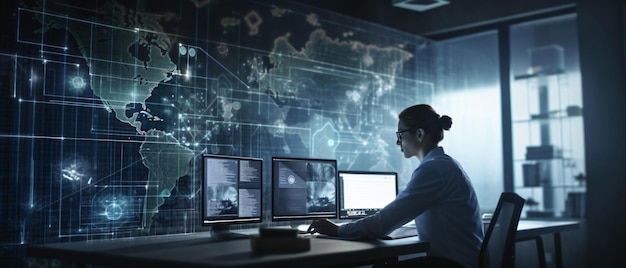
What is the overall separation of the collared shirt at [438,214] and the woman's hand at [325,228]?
47mm

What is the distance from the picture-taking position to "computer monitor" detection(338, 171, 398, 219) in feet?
11.7

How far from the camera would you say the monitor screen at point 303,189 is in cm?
327

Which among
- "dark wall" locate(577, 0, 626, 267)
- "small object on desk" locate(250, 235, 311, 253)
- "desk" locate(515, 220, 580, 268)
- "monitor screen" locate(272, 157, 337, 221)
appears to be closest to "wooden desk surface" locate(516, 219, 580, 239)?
"desk" locate(515, 220, 580, 268)

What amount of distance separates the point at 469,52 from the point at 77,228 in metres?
3.58

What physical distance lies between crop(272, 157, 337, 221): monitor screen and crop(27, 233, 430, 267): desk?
532 millimetres

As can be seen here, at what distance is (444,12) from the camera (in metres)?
5.33

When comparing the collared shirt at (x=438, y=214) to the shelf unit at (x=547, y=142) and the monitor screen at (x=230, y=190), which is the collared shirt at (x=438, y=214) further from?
the shelf unit at (x=547, y=142)

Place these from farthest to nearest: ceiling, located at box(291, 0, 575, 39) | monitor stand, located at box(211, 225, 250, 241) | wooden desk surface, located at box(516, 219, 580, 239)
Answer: ceiling, located at box(291, 0, 575, 39) → wooden desk surface, located at box(516, 219, 580, 239) → monitor stand, located at box(211, 225, 250, 241)

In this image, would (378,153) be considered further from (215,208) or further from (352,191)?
(215,208)

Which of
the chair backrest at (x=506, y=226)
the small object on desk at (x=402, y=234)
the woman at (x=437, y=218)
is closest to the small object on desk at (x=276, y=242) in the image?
the woman at (x=437, y=218)

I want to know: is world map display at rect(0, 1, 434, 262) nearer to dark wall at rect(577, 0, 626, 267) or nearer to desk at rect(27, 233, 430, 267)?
desk at rect(27, 233, 430, 267)

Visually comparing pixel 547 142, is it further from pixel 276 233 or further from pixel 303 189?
pixel 276 233

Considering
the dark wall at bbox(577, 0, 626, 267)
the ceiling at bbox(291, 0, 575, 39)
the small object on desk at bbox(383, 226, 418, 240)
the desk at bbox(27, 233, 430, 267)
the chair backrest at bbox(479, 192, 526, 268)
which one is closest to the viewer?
the desk at bbox(27, 233, 430, 267)

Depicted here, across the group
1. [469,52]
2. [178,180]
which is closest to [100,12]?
[178,180]
